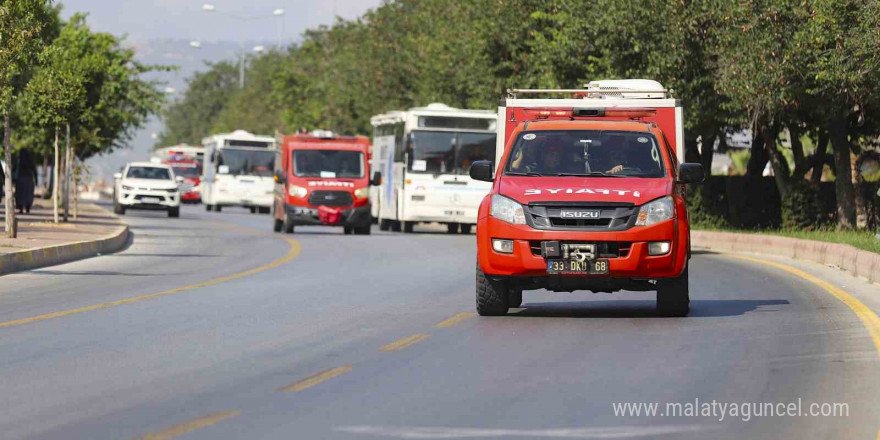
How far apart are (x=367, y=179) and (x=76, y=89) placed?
24.9 feet

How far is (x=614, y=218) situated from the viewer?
1487cm

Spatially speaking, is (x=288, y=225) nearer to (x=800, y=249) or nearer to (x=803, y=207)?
(x=803, y=207)

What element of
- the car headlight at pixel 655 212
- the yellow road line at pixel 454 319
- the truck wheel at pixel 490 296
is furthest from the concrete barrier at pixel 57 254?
the car headlight at pixel 655 212

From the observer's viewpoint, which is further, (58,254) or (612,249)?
(58,254)

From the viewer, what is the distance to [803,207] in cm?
3912

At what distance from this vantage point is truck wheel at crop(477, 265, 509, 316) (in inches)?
610

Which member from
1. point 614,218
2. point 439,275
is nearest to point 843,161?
point 439,275

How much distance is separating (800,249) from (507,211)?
51.6 ft

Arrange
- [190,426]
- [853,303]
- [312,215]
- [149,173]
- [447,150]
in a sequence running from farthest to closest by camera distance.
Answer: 1. [149,173]
2. [447,150]
3. [312,215]
4. [853,303]
5. [190,426]

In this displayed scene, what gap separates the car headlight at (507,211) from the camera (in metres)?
15.0

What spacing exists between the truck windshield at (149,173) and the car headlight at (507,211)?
39.5 metres

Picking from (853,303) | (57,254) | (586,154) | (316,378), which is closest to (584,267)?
(586,154)

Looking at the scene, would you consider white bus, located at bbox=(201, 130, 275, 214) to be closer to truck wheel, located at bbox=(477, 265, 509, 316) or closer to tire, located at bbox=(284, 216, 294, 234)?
tire, located at bbox=(284, 216, 294, 234)

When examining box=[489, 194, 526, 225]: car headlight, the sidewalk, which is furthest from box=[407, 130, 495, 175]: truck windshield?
box=[489, 194, 526, 225]: car headlight
